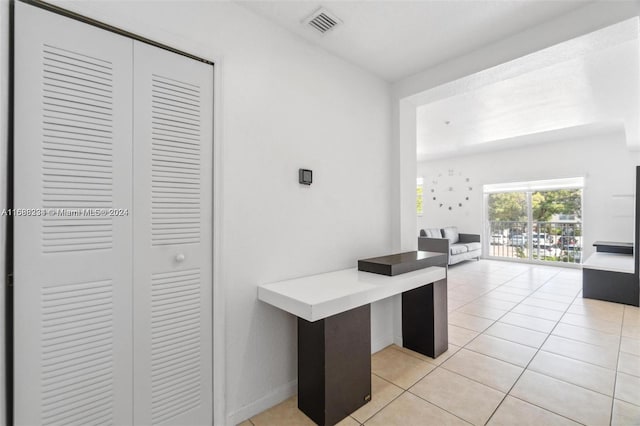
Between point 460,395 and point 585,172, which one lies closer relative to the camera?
point 460,395

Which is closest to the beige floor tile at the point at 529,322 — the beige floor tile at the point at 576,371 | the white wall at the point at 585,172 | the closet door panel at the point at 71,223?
the beige floor tile at the point at 576,371

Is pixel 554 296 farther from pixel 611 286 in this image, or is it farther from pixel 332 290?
pixel 332 290

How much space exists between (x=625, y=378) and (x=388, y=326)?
1.77m

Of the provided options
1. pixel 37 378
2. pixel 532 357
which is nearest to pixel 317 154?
pixel 37 378

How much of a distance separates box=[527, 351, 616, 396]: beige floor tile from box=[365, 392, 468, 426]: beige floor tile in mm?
1079

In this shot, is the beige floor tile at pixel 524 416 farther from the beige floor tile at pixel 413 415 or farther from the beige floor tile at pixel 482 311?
the beige floor tile at pixel 482 311

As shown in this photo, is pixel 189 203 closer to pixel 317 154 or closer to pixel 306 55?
pixel 317 154

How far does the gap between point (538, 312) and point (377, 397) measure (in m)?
2.86

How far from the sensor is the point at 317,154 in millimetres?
2256

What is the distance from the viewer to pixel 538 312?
367 cm

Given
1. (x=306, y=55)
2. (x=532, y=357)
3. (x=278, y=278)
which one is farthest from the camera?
(x=532, y=357)

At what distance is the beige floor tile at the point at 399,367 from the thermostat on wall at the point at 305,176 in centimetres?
162

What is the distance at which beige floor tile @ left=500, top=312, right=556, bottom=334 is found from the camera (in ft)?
10.5

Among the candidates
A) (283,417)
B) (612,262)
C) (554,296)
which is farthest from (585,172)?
(283,417)
